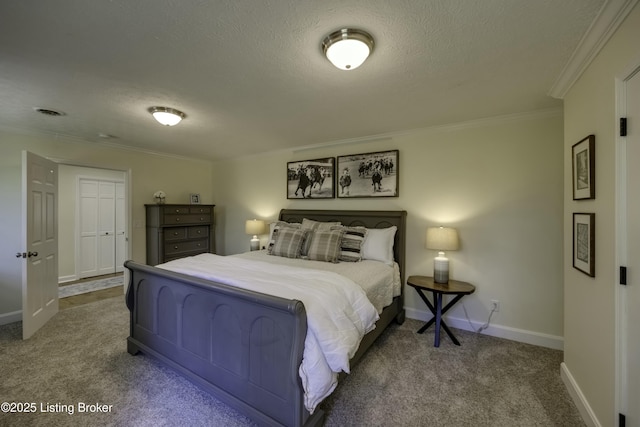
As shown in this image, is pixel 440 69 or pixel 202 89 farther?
pixel 202 89

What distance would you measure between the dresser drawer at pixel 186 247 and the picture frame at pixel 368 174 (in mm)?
2778

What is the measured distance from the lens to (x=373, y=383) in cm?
204

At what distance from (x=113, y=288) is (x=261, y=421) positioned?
14.5 feet

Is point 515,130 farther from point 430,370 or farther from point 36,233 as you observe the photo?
point 36,233

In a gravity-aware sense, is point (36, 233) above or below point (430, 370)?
above

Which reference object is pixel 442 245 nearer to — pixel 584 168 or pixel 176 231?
pixel 584 168

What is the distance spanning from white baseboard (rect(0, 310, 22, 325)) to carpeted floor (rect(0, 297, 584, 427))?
20.9 inches

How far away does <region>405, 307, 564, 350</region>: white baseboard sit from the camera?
259 cm

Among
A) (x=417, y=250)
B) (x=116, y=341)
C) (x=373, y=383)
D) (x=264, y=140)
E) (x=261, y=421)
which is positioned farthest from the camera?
(x=264, y=140)

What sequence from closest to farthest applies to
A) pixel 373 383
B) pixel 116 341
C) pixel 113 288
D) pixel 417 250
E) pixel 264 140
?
pixel 373 383
pixel 116 341
pixel 417 250
pixel 264 140
pixel 113 288

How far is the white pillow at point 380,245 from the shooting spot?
3.06m

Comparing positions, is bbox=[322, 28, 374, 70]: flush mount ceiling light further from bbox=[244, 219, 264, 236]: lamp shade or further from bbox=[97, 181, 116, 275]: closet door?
bbox=[97, 181, 116, 275]: closet door

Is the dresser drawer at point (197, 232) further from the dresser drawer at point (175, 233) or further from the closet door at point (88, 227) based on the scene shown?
the closet door at point (88, 227)

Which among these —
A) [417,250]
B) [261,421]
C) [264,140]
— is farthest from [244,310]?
[264,140]
